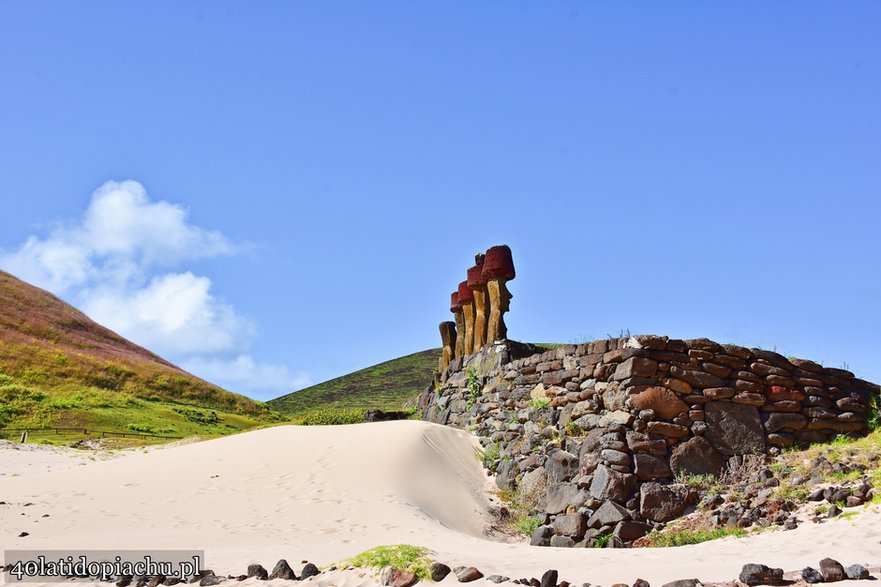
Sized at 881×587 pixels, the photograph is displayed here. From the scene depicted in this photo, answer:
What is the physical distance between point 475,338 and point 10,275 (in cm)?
3214

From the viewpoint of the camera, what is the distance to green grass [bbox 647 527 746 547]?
852 centimetres

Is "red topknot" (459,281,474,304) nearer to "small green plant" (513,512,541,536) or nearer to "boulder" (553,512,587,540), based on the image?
"small green plant" (513,512,541,536)

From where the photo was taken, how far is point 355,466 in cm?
1252

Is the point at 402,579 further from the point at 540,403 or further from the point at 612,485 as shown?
the point at 540,403

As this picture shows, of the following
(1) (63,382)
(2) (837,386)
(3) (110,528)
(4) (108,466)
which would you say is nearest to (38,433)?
(1) (63,382)

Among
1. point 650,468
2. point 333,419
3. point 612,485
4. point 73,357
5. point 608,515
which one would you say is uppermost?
point 73,357

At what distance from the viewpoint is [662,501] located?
33.0 ft

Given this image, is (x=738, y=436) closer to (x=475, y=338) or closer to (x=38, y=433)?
(x=475, y=338)

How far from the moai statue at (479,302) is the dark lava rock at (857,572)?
470 inches

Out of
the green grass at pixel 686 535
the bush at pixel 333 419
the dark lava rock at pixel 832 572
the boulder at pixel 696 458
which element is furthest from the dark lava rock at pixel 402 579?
the bush at pixel 333 419

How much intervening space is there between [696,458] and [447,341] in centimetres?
1019

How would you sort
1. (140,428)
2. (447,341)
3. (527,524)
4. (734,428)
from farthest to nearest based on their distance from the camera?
(140,428) → (447,341) → (734,428) → (527,524)

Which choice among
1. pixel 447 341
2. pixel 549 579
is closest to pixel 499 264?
pixel 447 341

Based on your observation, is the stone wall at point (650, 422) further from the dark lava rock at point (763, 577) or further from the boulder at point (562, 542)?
the dark lava rock at point (763, 577)
